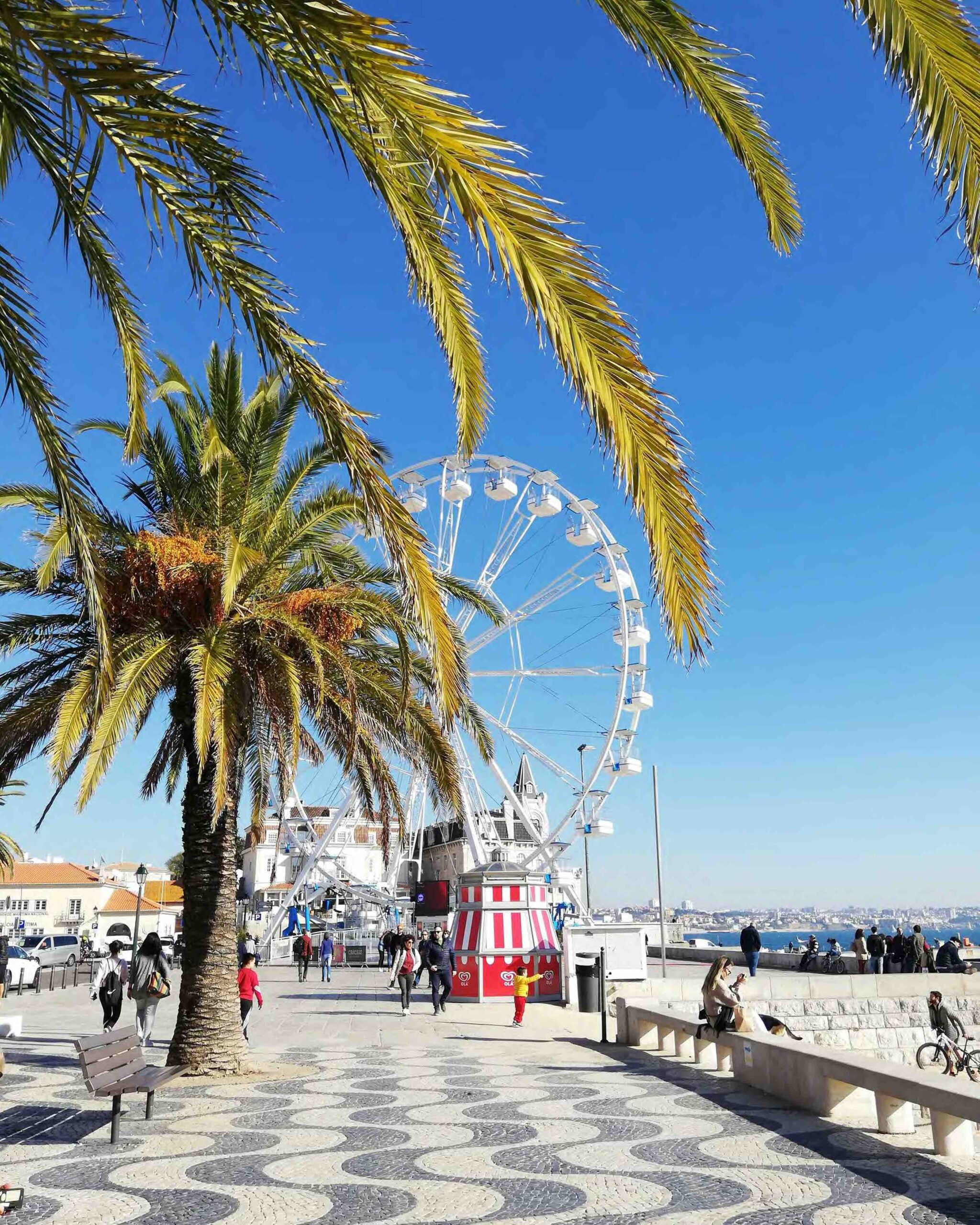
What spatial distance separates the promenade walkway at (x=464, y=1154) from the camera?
21.5ft

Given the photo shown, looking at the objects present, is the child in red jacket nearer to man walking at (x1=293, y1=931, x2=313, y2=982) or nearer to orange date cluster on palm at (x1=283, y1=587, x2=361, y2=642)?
orange date cluster on palm at (x1=283, y1=587, x2=361, y2=642)

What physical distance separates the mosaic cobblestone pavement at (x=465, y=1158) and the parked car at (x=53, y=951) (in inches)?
1249

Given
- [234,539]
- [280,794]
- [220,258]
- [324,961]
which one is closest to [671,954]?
[324,961]

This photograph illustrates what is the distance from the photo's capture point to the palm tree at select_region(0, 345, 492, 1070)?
1148cm

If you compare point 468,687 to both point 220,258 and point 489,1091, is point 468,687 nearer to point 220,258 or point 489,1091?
point 220,258

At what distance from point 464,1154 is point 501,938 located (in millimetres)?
16490

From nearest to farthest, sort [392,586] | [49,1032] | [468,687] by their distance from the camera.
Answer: [468,687]
[392,586]
[49,1032]

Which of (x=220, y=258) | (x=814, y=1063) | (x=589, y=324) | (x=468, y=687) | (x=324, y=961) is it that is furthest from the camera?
(x=324, y=961)

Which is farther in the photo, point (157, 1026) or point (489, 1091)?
point (157, 1026)

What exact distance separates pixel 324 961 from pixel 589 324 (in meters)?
31.1

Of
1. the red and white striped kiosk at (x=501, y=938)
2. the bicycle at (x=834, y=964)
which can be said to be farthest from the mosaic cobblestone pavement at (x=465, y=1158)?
the bicycle at (x=834, y=964)

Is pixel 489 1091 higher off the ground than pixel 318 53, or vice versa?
pixel 318 53

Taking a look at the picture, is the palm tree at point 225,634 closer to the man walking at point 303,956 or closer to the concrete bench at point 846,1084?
the concrete bench at point 846,1084

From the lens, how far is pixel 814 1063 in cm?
966
